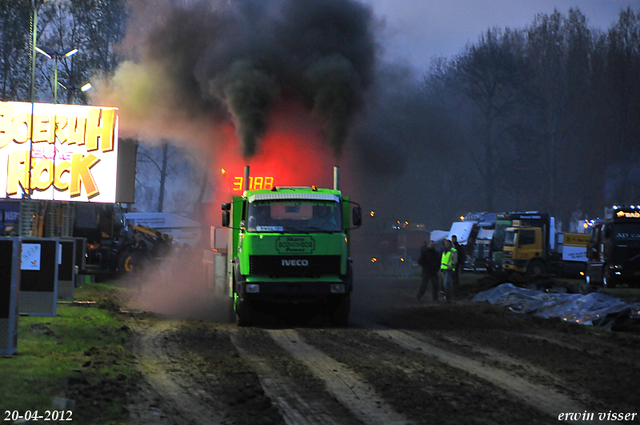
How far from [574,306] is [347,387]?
9204 mm

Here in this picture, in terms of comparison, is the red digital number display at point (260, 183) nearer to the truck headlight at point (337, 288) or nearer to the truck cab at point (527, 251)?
the truck headlight at point (337, 288)

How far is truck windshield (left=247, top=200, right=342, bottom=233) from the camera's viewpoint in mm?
13023

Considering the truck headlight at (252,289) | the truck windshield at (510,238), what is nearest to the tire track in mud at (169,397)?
the truck headlight at (252,289)

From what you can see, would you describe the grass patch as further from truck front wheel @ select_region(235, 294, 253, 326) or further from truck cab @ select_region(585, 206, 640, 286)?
truck cab @ select_region(585, 206, 640, 286)

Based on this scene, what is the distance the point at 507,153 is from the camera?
172ft

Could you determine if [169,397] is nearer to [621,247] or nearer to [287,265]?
[287,265]

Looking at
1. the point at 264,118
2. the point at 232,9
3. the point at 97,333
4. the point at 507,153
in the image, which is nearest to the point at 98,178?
the point at 264,118

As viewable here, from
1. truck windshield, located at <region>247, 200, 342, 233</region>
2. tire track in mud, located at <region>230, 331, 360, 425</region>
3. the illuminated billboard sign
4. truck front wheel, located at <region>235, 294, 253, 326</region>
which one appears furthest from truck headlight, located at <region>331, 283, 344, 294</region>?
the illuminated billboard sign

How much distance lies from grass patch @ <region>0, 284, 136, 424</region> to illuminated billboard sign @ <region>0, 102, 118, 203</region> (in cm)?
1219

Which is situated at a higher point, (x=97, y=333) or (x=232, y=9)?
(x=232, y=9)

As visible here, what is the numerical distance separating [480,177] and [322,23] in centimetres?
2941

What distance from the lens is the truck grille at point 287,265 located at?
12.8m

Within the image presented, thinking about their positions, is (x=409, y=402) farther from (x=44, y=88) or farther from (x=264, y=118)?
(x=44, y=88)

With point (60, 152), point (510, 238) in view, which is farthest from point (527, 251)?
point (60, 152)
